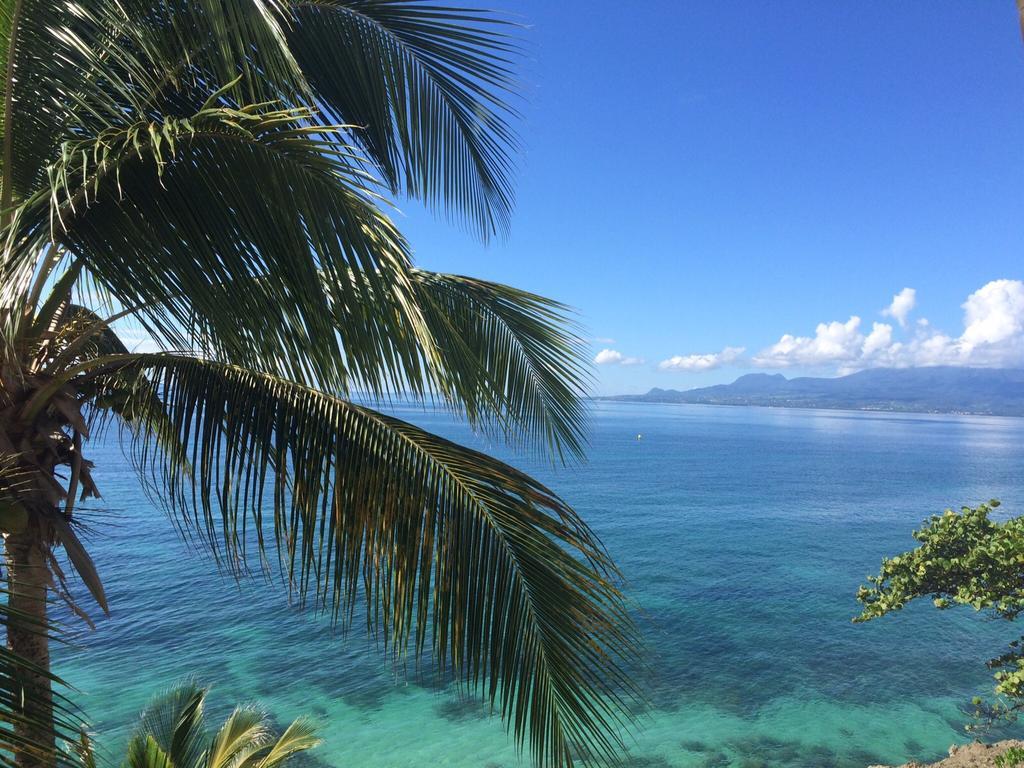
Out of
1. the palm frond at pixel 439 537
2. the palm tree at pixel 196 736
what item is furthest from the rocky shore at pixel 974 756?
the palm frond at pixel 439 537

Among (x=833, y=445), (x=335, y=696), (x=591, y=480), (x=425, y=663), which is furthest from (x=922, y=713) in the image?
(x=833, y=445)

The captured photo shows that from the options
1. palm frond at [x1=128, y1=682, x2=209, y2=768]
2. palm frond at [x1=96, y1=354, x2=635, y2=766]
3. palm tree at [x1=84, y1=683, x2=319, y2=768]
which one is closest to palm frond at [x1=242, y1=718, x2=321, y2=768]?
palm tree at [x1=84, y1=683, x2=319, y2=768]

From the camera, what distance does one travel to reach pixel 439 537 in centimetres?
306

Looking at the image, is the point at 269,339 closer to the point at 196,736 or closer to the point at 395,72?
the point at 395,72

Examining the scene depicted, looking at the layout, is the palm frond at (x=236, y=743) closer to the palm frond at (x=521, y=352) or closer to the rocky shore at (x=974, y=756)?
the palm frond at (x=521, y=352)

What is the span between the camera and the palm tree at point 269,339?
245 centimetres

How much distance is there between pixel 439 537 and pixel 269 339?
1.19 metres

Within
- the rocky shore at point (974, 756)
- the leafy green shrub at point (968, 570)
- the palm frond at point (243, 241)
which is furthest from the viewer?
the rocky shore at point (974, 756)

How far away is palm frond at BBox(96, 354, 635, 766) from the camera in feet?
9.28

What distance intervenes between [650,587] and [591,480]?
33.7 meters

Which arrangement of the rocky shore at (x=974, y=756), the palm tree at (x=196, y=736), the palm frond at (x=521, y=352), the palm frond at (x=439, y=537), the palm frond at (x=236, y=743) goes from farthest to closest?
the rocky shore at (x=974, y=756)
the palm frond at (x=236, y=743)
the palm tree at (x=196, y=736)
the palm frond at (x=521, y=352)
the palm frond at (x=439, y=537)

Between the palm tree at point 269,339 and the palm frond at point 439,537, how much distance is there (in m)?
0.01

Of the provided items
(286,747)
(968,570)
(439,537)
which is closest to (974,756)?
(968,570)

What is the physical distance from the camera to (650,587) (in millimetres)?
30328
